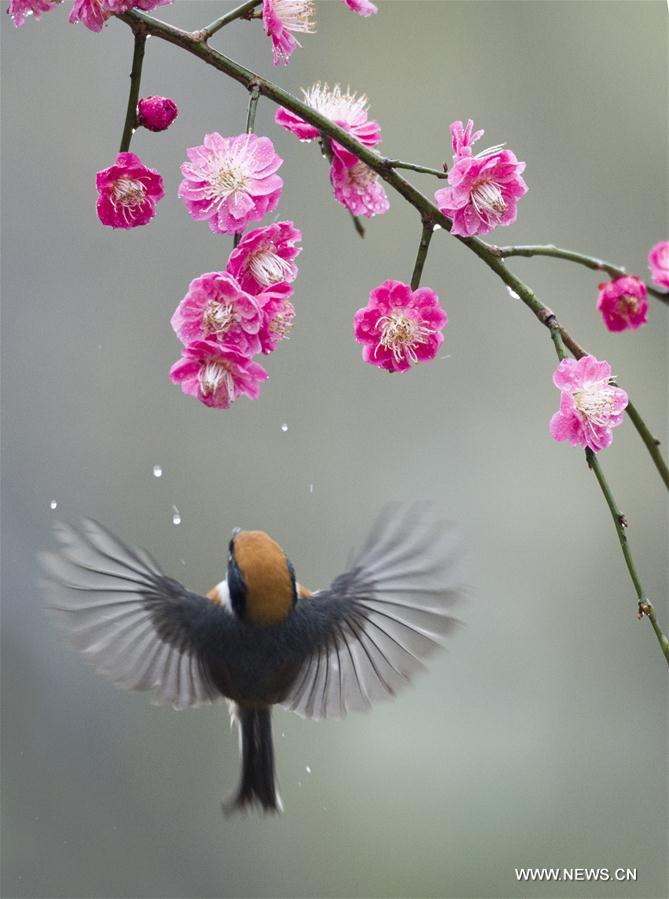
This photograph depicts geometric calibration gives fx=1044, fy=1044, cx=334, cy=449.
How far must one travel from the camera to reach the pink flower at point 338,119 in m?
1.21

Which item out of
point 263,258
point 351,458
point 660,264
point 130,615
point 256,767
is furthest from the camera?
point 351,458

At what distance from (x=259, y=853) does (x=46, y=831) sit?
21.4 inches

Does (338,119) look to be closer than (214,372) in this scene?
No

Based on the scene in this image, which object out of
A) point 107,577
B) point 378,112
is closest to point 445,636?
point 107,577

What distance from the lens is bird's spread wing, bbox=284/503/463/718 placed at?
133 cm

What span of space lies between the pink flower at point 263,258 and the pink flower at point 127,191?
0.11 metres

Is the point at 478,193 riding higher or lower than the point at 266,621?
higher

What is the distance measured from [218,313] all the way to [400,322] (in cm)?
20

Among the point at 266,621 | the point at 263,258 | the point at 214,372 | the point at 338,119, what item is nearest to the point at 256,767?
the point at 266,621

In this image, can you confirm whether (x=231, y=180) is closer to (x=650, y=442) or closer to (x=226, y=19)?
(x=226, y=19)

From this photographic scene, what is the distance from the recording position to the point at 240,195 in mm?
1078

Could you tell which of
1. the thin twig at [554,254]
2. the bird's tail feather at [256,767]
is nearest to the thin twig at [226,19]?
the thin twig at [554,254]

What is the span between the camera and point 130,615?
4.74ft

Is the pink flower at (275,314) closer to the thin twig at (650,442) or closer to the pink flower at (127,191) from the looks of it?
the pink flower at (127,191)
